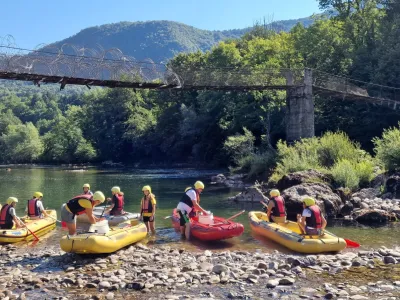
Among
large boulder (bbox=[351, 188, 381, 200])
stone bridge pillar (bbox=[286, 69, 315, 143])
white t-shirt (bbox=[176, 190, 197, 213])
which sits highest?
stone bridge pillar (bbox=[286, 69, 315, 143])

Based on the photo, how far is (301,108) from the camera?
91.6 feet

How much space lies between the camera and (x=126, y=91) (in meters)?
67.2

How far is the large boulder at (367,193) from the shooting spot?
18.1m

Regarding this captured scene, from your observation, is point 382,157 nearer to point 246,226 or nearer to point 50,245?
point 246,226

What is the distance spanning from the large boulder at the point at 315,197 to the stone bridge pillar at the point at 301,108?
10.9m

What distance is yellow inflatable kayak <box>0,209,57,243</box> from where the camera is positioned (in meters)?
13.2

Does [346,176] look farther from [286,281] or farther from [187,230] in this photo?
[286,281]

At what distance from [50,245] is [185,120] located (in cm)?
3778

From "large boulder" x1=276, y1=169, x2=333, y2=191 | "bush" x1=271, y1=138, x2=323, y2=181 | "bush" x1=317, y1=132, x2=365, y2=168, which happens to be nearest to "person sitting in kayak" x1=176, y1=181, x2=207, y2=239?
"large boulder" x1=276, y1=169, x2=333, y2=191

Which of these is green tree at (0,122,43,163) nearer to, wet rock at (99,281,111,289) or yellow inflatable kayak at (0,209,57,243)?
yellow inflatable kayak at (0,209,57,243)

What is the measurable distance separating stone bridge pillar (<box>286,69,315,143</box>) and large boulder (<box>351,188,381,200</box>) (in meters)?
9.60

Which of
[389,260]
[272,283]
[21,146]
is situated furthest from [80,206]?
[21,146]

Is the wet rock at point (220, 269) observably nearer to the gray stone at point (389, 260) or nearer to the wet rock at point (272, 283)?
the wet rock at point (272, 283)

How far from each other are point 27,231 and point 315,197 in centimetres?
937
